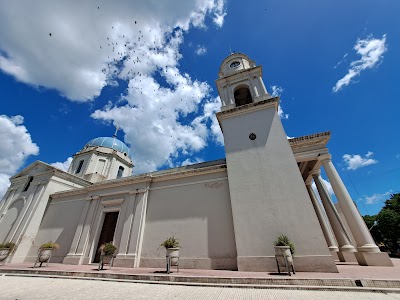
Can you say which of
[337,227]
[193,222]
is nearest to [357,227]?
[337,227]

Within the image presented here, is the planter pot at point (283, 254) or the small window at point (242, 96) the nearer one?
the planter pot at point (283, 254)

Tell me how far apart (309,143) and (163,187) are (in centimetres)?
995

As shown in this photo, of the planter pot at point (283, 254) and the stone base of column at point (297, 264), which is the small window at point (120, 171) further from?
the planter pot at point (283, 254)

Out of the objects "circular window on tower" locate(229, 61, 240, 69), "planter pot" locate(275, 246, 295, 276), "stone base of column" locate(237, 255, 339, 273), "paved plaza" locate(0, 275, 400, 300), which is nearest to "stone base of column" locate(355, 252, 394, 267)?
"stone base of column" locate(237, 255, 339, 273)

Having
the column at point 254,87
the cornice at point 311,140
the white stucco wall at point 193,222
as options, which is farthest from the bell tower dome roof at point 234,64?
the white stucco wall at point 193,222

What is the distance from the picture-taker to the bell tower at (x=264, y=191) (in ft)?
26.9

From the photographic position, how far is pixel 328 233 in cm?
1238

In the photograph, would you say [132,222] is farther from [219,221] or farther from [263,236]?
[263,236]

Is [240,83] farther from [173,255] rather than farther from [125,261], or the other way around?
[125,261]

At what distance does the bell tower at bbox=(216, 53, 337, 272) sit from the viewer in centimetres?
819

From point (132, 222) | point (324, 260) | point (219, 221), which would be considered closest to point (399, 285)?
point (324, 260)

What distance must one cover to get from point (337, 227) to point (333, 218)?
534mm

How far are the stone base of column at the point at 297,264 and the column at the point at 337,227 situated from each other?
4757 millimetres

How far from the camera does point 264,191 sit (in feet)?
31.7
